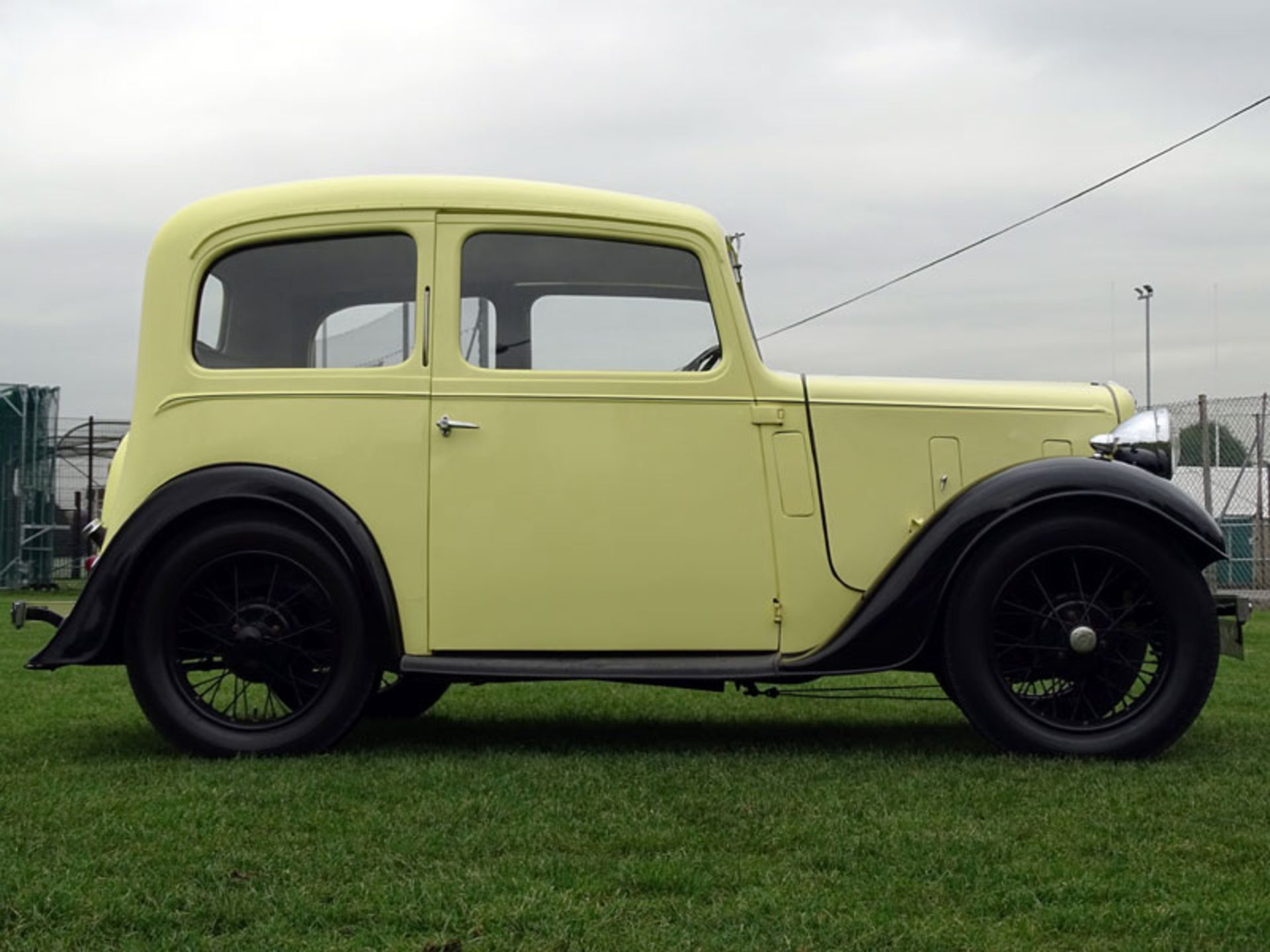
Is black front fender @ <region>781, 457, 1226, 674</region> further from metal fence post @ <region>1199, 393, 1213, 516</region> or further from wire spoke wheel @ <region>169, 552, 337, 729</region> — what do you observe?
metal fence post @ <region>1199, 393, 1213, 516</region>

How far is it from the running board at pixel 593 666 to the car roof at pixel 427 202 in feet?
5.36

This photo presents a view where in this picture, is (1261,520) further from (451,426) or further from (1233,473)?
(451,426)

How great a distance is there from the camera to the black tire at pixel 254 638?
16.9 ft

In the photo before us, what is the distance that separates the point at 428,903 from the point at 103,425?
17202 mm

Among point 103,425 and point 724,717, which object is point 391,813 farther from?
point 103,425

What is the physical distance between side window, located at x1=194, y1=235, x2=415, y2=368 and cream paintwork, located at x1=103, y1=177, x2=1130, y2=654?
2.8 inches

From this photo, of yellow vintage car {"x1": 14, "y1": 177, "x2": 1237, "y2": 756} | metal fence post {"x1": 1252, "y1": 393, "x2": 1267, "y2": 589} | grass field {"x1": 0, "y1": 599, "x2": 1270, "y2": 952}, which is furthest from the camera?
metal fence post {"x1": 1252, "y1": 393, "x2": 1267, "y2": 589}

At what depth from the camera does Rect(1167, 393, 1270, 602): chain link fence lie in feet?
47.5

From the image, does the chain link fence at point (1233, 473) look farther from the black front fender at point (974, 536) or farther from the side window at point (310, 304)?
the side window at point (310, 304)

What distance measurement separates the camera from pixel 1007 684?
16.8ft

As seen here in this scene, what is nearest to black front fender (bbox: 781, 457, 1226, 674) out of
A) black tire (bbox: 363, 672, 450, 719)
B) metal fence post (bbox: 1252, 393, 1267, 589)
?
black tire (bbox: 363, 672, 450, 719)

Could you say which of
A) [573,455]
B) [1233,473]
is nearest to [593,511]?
[573,455]

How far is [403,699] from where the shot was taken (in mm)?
6391

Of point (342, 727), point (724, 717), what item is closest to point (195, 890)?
point (342, 727)
